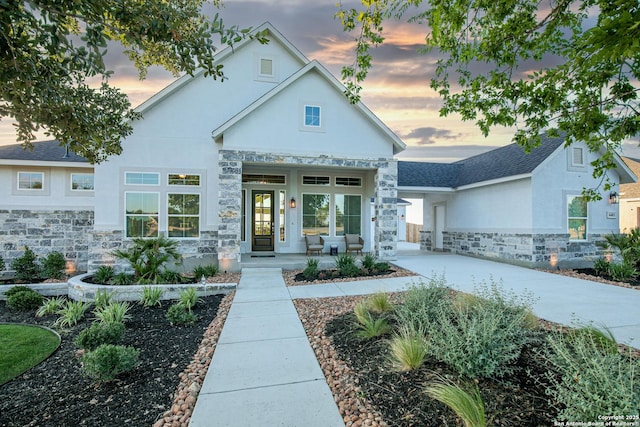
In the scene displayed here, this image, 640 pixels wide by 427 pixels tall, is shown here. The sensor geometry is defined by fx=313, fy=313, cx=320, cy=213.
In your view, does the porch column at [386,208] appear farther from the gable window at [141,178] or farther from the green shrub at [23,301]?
the green shrub at [23,301]

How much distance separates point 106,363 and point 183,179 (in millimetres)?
7161

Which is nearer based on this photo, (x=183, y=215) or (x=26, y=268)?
(x=26, y=268)

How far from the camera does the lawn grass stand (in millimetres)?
3824

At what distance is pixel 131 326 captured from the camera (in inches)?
201

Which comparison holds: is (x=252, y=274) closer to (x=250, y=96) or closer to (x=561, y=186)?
(x=250, y=96)

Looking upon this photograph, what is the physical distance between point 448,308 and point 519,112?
3.16 meters

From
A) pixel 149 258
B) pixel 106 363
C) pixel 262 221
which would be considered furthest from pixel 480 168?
pixel 106 363

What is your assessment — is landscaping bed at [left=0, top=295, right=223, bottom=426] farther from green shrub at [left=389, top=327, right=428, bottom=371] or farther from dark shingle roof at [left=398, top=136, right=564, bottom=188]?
dark shingle roof at [left=398, top=136, right=564, bottom=188]

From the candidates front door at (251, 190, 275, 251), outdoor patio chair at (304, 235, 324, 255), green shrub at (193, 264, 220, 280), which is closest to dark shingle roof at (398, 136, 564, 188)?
outdoor patio chair at (304, 235, 324, 255)

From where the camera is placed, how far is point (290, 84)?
9.52 m

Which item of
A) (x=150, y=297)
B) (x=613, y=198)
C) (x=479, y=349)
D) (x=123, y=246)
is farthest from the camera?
(x=613, y=198)

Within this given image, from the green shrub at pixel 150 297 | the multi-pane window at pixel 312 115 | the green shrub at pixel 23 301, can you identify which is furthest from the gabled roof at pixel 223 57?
the green shrub at pixel 150 297

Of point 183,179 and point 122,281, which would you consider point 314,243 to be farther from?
point 122,281

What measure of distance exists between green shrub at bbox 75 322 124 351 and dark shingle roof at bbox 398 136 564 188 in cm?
1166
